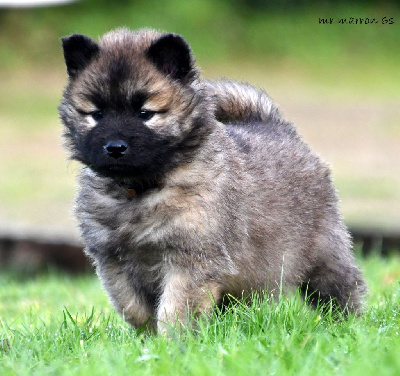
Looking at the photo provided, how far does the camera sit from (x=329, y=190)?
17.3ft

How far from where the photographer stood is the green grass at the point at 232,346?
3238 mm

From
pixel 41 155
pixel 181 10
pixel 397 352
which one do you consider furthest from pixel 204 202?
pixel 181 10

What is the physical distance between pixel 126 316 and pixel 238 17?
60.2 feet

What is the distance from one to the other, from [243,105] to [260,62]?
15.3 m

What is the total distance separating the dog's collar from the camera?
4.33 metres

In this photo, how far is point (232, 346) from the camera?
353 cm

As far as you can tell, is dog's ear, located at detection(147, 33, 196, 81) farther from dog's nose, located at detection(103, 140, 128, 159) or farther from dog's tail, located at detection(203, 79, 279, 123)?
dog's tail, located at detection(203, 79, 279, 123)

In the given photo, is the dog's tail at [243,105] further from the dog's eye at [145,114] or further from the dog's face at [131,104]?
the dog's eye at [145,114]

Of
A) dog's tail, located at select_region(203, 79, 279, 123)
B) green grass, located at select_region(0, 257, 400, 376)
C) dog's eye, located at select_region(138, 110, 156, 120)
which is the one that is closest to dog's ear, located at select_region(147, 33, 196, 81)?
dog's eye, located at select_region(138, 110, 156, 120)

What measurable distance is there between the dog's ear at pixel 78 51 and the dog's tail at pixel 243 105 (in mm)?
1253

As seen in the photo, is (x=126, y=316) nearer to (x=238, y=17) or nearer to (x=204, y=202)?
(x=204, y=202)

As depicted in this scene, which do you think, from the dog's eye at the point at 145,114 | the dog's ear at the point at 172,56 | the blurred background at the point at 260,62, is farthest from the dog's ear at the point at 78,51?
the blurred background at the point at 260,62

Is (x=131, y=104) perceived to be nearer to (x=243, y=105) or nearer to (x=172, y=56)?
(x=172, y=56)

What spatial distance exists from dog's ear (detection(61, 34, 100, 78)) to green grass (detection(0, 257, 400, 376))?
1306 mm
